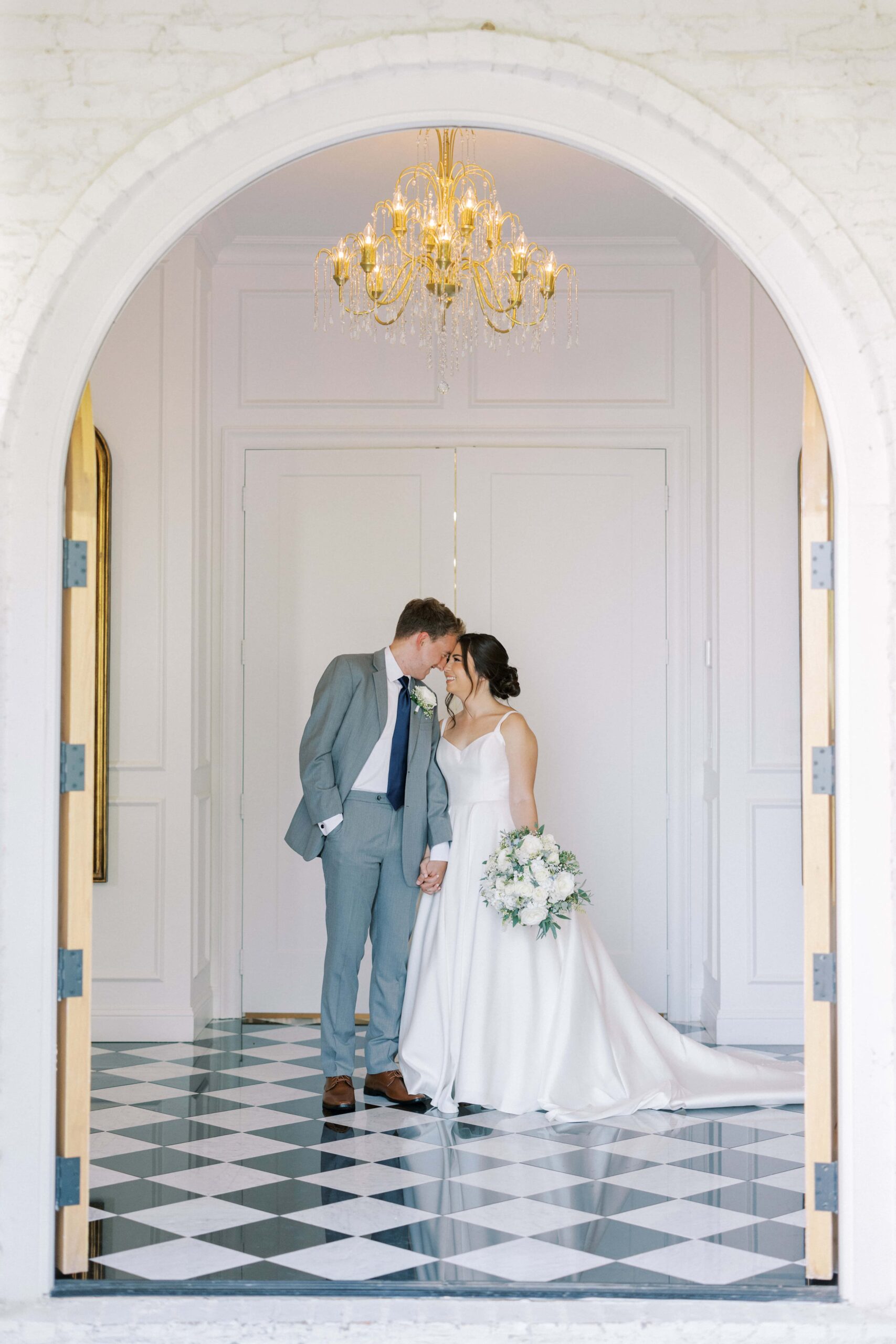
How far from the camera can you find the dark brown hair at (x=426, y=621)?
4801 mm

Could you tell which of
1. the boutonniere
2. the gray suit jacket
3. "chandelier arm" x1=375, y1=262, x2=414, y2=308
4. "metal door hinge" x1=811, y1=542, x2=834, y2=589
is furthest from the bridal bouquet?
"chandelier arm" x1=375, y1=262, x2=414, y2=308

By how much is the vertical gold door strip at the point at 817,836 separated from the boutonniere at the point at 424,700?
2.02m

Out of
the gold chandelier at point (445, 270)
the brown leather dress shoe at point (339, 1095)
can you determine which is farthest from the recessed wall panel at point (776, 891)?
the gold chandelier at point (445, 270)

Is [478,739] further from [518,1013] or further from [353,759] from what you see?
[518,1013]

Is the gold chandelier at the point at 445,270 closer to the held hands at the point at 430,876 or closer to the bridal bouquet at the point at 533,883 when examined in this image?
the bridal bouquet at the point at 533,883

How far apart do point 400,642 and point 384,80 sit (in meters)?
2.28

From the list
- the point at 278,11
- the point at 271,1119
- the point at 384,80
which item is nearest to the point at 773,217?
the point at 384,80

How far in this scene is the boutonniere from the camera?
4.83 m

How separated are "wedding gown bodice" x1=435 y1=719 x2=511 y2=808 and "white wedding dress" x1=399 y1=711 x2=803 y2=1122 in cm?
14

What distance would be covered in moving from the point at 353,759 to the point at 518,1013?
42.7 inches

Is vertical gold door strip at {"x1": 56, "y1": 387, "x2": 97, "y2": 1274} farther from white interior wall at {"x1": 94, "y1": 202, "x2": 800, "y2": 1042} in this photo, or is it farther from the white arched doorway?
white interior wall at {"x1": 94, "y1": 202, "x2": 800, "y2": 1042}

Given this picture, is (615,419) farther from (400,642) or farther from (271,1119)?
(271,1119)

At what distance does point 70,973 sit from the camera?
293 cm

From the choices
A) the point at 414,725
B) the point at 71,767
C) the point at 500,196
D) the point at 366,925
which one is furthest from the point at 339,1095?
the point at 500,196
